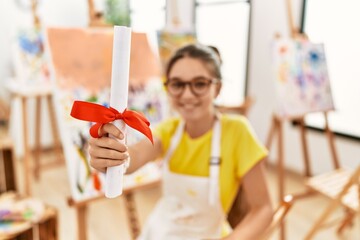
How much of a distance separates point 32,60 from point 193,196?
2.34 metres

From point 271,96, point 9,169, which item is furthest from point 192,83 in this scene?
point 271,96

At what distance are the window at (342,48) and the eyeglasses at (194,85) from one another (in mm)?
2027

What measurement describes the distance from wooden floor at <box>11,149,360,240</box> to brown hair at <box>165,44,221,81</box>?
155 centimetres

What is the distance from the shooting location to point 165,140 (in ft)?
4.09

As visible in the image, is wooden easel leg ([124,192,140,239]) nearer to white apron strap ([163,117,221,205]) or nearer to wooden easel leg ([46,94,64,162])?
white apron strap ([163,117,221,205])

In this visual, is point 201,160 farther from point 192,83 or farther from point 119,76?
point 119,76

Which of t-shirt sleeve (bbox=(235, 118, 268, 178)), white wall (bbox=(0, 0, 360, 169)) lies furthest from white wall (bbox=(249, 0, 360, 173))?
t-shirt sleeve (bbox=(235, 118, 268, 178))

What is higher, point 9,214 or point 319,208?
point 9,214

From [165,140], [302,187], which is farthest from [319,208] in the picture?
[165,140]

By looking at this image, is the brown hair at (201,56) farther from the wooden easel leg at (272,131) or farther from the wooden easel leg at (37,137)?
the wooden easel leg at (37,137)

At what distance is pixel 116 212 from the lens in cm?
265

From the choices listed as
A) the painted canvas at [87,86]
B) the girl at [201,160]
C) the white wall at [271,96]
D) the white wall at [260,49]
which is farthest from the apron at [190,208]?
the white wall at [260,49]

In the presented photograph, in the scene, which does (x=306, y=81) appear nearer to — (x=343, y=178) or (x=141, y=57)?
(x=343, y=178)

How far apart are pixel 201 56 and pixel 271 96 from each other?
2.41m
